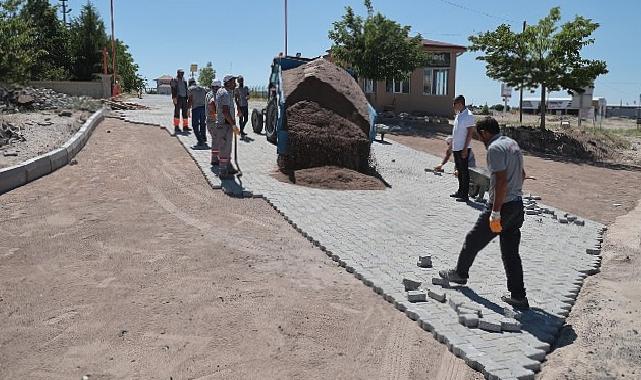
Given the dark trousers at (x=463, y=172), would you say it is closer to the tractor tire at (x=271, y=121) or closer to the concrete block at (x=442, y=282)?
the concrete block at (x=442, y=282)

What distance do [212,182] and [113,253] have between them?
3583mm

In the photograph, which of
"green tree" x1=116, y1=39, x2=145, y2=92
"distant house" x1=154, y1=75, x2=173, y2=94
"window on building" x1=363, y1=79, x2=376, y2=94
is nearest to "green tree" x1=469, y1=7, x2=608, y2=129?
"window on building" x1=363, y1=79, x2=376, y2=94

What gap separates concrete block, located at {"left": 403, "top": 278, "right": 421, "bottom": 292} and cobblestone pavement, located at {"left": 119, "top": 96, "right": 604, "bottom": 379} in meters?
0.04

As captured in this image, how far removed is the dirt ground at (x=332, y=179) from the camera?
33.1 ft

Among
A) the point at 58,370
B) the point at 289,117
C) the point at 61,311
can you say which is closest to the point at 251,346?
the point at 58,370

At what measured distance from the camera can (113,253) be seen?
612 cm

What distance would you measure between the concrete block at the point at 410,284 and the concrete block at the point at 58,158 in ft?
25.4

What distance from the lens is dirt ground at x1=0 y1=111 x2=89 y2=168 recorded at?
34.8ft

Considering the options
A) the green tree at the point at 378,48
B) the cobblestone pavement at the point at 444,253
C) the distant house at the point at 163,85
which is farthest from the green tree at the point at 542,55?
the distant house at the point at 163,85

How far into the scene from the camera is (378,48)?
2372 centimetres

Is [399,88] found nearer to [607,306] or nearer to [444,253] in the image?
[444,253]

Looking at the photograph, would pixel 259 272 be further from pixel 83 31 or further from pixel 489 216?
pixel 83 31

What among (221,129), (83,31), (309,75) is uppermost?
(83,31)

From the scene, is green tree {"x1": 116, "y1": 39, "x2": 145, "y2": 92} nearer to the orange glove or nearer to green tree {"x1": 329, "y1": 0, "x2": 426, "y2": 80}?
green tree {"x1": 329, "y1": 0, "x2": 426, "y2": 80}
